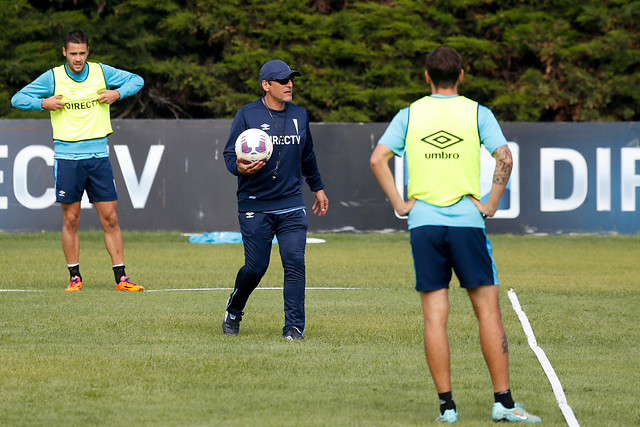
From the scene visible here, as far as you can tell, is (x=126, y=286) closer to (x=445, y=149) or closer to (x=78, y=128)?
(x=78, y=128)

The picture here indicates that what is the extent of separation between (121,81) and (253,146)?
3598 mm

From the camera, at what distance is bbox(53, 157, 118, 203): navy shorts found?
10289 millimetres

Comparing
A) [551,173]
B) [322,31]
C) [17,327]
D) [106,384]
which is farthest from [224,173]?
[106,384]

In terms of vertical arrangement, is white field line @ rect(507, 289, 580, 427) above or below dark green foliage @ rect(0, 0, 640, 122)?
below

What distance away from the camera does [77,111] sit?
405 inches

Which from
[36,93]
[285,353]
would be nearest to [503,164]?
[285,353]

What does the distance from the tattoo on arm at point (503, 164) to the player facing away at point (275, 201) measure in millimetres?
2568

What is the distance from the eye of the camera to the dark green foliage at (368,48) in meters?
25.0

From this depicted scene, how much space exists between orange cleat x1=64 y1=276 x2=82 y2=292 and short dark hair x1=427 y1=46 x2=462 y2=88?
6033mm

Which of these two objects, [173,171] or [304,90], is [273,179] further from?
[304,90]

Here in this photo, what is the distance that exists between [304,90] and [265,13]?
2.20m

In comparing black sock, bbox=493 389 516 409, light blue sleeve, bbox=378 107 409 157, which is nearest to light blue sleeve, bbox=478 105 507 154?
light blue sleeve, bbox=378 107 409 157

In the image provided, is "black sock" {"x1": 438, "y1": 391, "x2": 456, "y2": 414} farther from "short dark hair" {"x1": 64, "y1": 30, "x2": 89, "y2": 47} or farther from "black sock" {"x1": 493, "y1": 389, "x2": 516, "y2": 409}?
"short dark hair" {"x1": 64, "y1": 30, "x2": 89, "y2": 47}

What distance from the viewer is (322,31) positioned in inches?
1006
